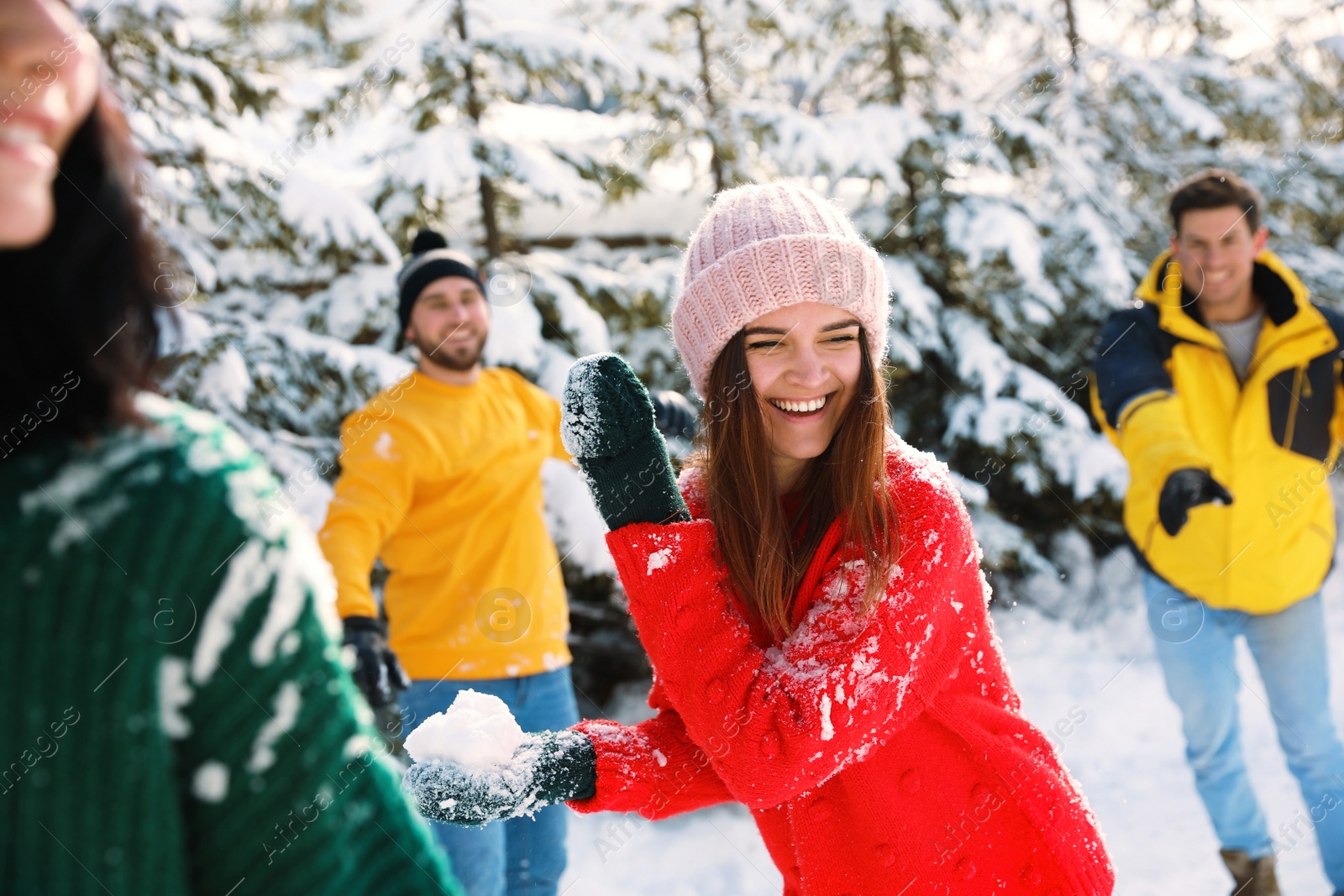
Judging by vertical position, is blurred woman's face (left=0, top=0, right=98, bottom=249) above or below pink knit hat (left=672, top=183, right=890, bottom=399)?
above

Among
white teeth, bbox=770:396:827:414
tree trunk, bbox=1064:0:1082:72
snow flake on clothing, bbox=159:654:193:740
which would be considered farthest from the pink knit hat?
tree trunk, bbox=1064:0:1082:72

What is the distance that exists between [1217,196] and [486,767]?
3229mm

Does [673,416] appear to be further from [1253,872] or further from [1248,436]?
[1253,872]

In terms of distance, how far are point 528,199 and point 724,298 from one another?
14.4 feet

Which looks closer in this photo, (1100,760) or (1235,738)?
(1235,738)

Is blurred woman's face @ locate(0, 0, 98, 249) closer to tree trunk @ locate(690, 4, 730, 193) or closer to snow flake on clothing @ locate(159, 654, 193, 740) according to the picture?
snow flake on clothing @ locate(159, 654, 193, 740)

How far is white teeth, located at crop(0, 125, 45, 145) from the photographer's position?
684mm

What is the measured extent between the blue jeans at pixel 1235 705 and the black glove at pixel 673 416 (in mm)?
1863

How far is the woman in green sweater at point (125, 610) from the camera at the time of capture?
2.22ft

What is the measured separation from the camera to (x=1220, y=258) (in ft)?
10.9

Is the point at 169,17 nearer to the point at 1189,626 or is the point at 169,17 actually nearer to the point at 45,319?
the point at 45,319

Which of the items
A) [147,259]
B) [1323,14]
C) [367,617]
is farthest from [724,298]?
[1323,14]

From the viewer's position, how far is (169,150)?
180 inches

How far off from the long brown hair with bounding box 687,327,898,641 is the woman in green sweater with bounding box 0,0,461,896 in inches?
36.2
